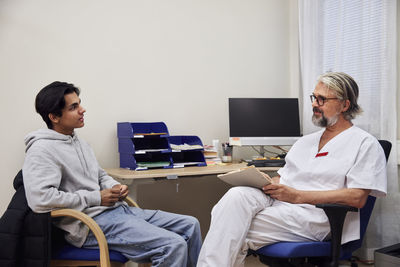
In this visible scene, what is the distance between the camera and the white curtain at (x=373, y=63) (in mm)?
2869

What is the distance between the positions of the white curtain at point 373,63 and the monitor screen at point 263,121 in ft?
1.49

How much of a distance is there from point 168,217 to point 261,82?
6.31 feet

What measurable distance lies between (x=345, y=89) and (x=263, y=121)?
120 cm

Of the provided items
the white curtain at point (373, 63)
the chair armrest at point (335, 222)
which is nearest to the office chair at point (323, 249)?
the chair armrest at point (335, 222)

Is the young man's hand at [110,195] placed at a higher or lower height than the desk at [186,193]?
higher

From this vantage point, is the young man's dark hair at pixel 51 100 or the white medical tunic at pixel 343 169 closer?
the white medical tunic at pixel 343 169

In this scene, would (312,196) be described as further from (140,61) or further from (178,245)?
(140,61)

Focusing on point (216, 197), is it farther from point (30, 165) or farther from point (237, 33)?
point (30, 165)

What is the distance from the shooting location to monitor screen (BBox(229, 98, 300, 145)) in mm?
3363

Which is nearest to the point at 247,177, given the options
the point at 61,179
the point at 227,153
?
the point at 61,179

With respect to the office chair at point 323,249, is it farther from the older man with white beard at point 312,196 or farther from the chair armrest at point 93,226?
the chair armrest at point 93,226

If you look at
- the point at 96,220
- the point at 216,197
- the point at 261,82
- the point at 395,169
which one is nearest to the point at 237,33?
the point at 261,82

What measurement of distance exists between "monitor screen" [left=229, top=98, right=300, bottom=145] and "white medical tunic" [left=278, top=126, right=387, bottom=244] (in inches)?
39.9

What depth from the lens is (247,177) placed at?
2.05 m
